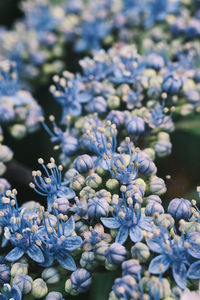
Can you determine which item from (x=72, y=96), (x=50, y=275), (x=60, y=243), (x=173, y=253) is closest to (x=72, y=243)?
(x=60, y=243)

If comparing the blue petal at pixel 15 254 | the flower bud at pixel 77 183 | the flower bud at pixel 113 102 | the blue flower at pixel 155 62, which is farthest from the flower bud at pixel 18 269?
the blue flower at pixel 155 62

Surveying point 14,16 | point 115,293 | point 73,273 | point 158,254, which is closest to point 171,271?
point 158,254

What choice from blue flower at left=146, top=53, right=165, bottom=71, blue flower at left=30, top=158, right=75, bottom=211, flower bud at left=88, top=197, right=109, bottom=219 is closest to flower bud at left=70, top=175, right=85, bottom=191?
blue flower at left=30, top=158, right=75, bottom=211

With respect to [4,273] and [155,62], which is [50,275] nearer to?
[4,273]

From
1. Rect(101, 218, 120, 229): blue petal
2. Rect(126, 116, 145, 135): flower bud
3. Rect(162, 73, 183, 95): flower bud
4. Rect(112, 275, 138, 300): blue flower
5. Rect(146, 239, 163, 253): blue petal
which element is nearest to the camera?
Rect(112, 275, 138, 300): blue flower

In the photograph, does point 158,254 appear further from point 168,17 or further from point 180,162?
point 168,17

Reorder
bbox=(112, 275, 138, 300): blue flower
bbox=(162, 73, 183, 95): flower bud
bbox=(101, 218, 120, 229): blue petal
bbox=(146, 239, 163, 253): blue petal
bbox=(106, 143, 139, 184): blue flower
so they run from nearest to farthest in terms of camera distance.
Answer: bbox=(112, 275, 138, 300): blue flower
bbox=(146, 239, 163, 253): blue petal
bbox=(101, 218, 120, 229): blue petal
bbox=(106, 143, 139, 184): blue flower
bbox=(162, 73, 183, 95): flower bud

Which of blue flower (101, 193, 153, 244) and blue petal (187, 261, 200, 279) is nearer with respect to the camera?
blue petal (187, 261, 200, 279)

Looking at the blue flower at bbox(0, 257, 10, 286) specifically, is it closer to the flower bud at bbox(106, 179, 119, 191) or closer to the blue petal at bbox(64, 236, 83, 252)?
the blue petal at bbox(64, 236, 83, 252)
